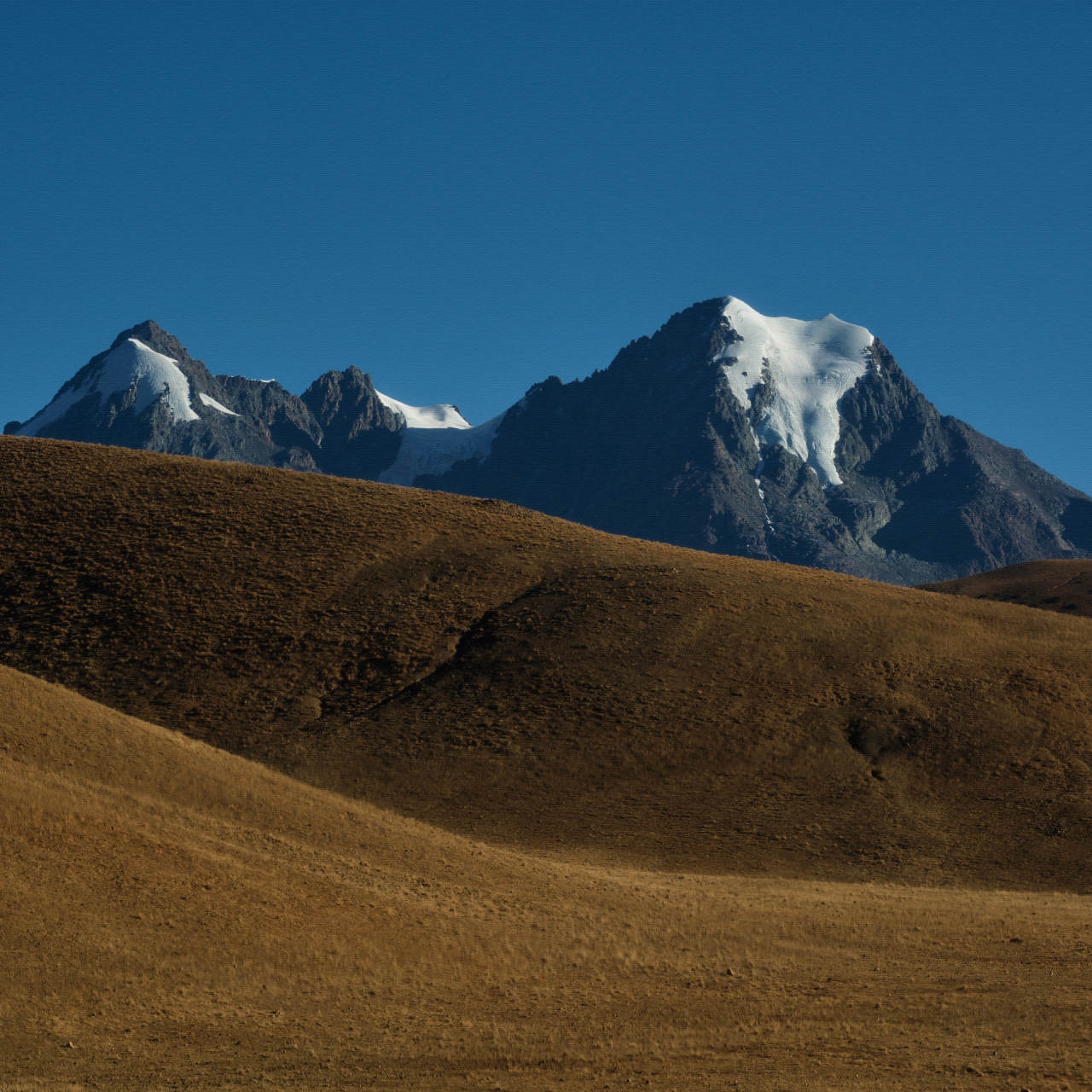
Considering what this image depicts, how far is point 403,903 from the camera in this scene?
29625mm

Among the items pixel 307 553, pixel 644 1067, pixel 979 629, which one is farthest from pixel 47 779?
pixel 979 629

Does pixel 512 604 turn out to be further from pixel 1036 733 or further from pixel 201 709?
pixel 1036 733

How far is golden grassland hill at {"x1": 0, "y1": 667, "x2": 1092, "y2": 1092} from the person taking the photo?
20656 millimetres

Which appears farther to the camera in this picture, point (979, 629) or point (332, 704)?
point (979, 629)

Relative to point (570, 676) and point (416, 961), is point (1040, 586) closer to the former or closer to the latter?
point (570, 676)

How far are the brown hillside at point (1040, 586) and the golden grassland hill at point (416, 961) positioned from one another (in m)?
100

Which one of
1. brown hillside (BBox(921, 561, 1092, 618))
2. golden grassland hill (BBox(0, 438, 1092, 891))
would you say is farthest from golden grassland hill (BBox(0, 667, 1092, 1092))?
brown hillside (BBox(921, 561, 1092, 618))

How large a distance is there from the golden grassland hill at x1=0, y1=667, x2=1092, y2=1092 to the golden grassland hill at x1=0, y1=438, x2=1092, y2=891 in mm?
9410

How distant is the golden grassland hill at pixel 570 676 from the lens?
4647cm

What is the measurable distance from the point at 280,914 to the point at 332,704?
29393 mm

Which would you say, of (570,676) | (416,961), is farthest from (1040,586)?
(416,961)

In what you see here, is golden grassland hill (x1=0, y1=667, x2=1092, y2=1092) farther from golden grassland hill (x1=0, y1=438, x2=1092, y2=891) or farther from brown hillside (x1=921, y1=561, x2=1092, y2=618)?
brown hillside (x1=921, y1=561, x2=1092, y2=618)

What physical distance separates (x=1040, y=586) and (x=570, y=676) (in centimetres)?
10301

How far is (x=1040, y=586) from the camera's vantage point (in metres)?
142
